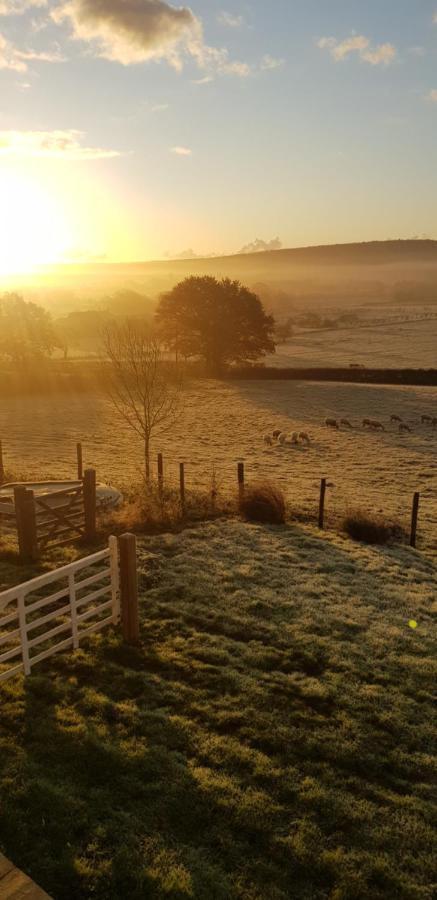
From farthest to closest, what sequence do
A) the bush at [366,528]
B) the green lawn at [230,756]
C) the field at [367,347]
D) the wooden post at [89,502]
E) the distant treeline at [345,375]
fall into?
1. the field at [367,347]
2. the distant treeline at [345,375]
3. the bush at [366,528]
4. the wooden post at [89,502]
5. the green lawn at [230,756]

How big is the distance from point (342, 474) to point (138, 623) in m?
18.2

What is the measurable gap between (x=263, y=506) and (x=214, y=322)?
44.1 metres

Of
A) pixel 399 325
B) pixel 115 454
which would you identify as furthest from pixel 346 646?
pixel 399 325

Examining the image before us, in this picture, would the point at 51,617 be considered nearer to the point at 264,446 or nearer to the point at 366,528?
the point at 366,528

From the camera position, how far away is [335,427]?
36.8m

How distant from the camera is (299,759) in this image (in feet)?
21.6

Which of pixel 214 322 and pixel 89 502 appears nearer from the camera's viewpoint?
pixel 89 502

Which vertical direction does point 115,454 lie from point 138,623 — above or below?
below

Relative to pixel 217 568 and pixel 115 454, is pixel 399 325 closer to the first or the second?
pixel 115 454

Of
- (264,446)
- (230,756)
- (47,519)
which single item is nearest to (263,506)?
(47,519)

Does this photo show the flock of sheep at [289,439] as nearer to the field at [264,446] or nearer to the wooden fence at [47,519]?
the field at [264,446]

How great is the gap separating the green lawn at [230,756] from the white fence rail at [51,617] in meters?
0.28

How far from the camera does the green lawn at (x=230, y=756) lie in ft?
16.9

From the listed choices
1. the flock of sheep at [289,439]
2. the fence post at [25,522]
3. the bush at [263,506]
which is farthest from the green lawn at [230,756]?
the flock of sheep at [289,439]
